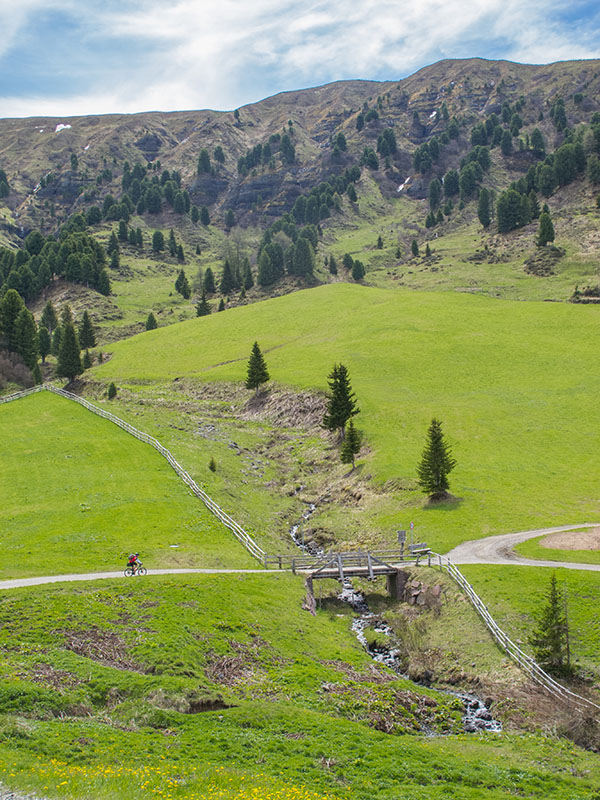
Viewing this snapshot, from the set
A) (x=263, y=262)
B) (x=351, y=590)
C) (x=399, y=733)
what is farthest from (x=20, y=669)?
(x=263, y=262)

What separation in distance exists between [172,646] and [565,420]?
62.3m

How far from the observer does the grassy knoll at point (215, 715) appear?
16.6 m

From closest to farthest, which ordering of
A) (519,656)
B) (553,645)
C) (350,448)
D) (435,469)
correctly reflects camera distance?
(553,645) < (519,656) < (435,469) < (350,448)

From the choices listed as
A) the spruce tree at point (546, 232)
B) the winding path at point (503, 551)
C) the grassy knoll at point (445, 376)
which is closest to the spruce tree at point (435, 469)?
the grassy knoll at point (445, 376)

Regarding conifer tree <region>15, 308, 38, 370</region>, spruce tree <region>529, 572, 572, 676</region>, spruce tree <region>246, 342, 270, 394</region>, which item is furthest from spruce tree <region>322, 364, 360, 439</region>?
conifer tree <region>15, 308, 38, 370</region>

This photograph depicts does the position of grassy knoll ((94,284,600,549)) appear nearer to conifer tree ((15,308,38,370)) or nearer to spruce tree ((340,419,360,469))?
spruce tree ((340,419,360,469))

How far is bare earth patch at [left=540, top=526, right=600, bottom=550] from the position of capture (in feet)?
141

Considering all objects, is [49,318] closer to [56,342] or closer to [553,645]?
[56,342]

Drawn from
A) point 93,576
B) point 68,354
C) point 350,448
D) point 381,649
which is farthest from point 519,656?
point 68,354

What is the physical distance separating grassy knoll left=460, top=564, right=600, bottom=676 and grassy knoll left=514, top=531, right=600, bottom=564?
10.3 feet

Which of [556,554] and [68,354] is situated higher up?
[68,354]

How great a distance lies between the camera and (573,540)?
44125 mm

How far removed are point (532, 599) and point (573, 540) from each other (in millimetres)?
11556

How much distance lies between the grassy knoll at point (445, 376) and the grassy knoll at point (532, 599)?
8.11 metres
